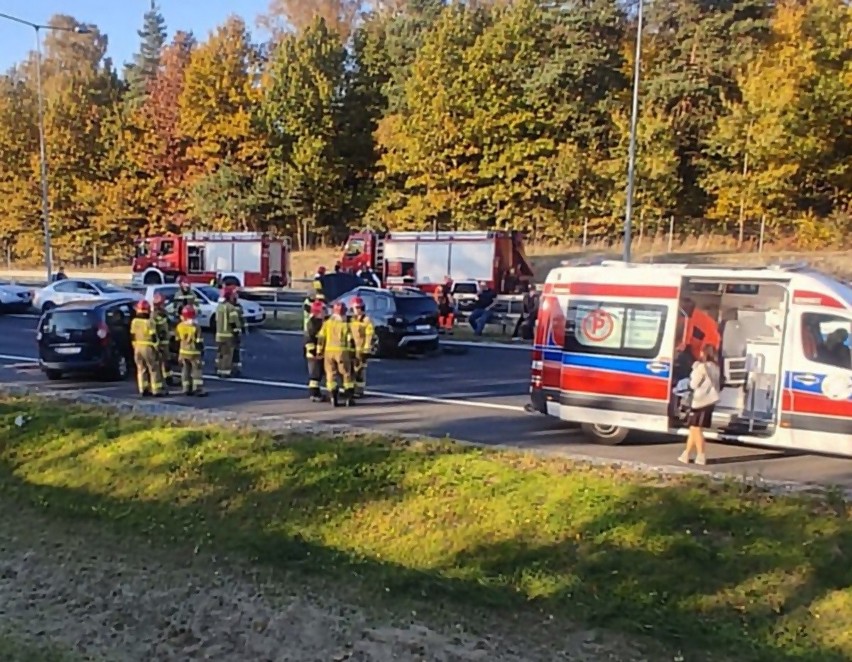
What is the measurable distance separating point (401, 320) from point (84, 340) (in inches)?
269

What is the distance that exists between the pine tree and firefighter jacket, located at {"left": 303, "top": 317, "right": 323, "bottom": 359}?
54306mm

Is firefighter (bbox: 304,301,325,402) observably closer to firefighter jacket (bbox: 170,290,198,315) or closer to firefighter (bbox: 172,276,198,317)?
firefighter jacket (bbox: 170,290,198,315)

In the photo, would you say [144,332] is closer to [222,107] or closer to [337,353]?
[337,353]

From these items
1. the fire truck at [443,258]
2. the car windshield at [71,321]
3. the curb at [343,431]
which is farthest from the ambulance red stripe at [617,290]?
the fire truck at [443,258]

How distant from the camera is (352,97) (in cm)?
5484

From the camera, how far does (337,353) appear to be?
13.6 meters

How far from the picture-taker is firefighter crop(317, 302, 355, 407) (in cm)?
1352

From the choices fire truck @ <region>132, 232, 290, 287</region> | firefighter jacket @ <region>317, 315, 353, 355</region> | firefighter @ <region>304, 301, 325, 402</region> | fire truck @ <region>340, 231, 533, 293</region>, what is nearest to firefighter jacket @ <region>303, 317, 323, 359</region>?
firefighter @ <region>304, 301, 325, 402</region>

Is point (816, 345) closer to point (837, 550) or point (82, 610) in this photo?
point (837, 550)

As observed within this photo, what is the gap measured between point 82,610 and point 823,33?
3934 centimetres

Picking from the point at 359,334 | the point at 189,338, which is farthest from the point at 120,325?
the point at 359,334

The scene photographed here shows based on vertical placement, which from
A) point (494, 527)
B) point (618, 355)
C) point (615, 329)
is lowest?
point (494, 527)

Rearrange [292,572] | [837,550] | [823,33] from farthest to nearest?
1. [823,33]
2. [292,572]
3. [837,550]

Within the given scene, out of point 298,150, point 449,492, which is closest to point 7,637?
point 449,492
